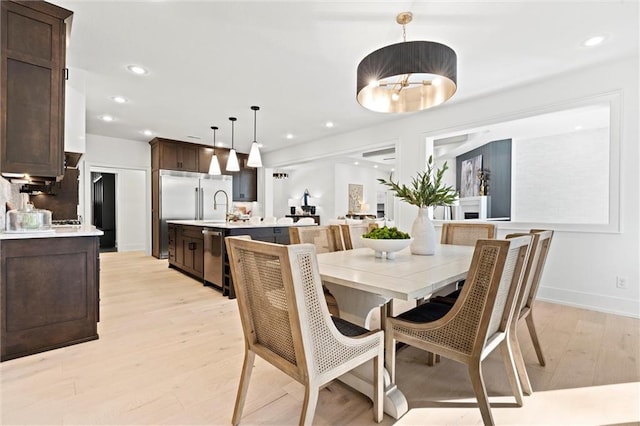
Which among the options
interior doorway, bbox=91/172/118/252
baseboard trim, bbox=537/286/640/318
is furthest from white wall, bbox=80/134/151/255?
baseboard trim, bbox=537/286/640/318

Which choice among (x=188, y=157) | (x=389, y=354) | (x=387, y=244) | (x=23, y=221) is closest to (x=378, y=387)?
(x=389, y=354)

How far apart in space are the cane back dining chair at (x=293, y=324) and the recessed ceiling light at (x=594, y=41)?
3.09 m

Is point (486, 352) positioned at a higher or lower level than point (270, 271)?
lower

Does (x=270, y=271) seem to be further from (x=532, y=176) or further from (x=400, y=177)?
(x=532, y=176)

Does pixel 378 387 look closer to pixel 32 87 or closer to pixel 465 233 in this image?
pixel 465 233

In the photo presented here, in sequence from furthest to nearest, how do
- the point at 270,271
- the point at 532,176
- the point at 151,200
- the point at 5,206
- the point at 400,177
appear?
the point at 151,200 → the point at 532,176 → the point at 400,177 → the point at 5,206 → the point at 270,271

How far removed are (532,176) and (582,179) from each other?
0.74 metres

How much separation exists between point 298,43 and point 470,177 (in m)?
5.78

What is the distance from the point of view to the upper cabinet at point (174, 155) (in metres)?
6.10

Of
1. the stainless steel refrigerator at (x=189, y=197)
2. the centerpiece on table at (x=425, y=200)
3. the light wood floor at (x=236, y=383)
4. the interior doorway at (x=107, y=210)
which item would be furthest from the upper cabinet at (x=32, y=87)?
the interior doorway at (x=107, y=210)

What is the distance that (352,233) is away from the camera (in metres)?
2.82

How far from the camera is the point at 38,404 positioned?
156cm

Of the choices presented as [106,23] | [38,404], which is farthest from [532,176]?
[38,404]

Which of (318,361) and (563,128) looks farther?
(563,128)
